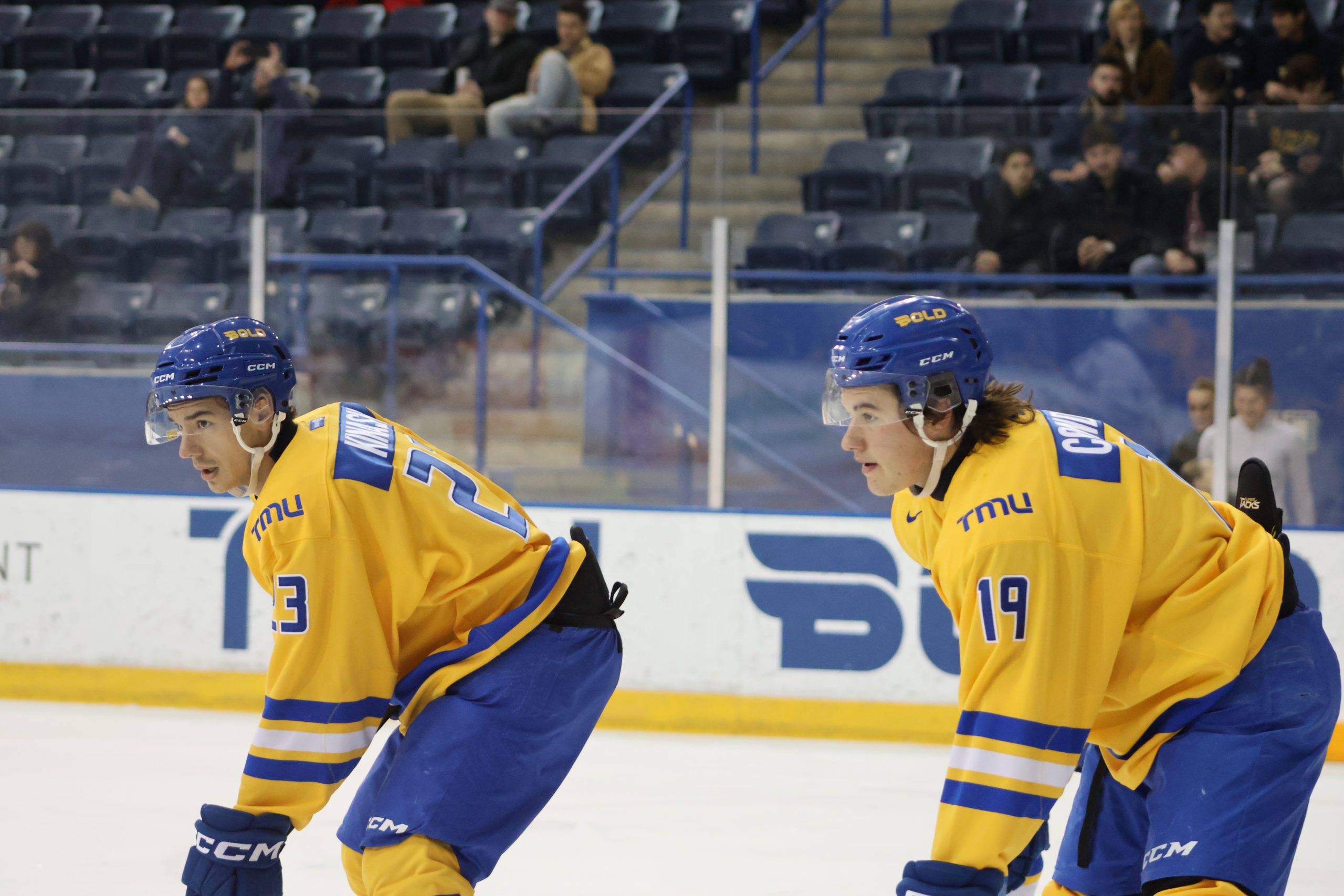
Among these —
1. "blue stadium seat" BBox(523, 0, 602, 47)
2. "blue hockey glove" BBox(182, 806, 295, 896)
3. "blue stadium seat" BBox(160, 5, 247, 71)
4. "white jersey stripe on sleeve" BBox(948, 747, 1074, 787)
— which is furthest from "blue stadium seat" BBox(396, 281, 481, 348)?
"blue stadium seat" BBox(160, 5, 247, 71)

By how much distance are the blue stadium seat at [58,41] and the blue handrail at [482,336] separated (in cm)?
505

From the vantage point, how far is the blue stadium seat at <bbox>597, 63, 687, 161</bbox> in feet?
19.1

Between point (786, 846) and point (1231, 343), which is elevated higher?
point (1231, 343)

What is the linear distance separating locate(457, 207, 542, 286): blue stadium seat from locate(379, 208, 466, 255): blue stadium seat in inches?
1.6

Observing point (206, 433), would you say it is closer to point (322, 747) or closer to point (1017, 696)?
point (322, 747)

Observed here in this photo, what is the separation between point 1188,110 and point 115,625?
4418mm

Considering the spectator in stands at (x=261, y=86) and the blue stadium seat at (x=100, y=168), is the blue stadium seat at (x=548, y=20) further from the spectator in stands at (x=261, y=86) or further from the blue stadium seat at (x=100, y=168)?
the blue stadium seat at (x=100, y=168)

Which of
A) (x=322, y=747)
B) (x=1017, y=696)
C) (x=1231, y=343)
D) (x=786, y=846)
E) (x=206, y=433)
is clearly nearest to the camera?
(x=1017, y=696)

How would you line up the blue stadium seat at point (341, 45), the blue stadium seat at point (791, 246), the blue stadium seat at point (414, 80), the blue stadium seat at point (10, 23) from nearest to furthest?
the blue stadium seat at point (791, 246) < the blue stadium seat at point (414, 80) < the blue stadium seat at point (341, 45) < the blue stadium seat at point (10, 23)

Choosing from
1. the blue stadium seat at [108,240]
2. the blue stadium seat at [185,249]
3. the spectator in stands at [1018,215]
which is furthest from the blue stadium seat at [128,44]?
the spectator in stands at [1018,215]

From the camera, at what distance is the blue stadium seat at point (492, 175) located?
591 cm

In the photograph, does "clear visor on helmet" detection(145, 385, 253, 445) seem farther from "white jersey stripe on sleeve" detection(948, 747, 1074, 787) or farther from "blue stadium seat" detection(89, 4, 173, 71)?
"blue stadium seat" detection(89, 4, 173, 71)

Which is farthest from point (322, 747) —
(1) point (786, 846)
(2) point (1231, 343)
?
(2) point (1231, 343)

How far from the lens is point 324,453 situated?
2.38m
